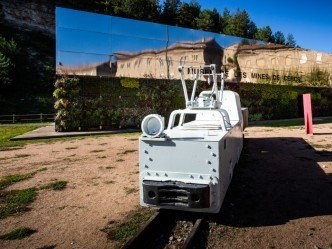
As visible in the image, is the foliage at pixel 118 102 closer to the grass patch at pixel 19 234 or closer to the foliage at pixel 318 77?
the foliage at pixel 318 77

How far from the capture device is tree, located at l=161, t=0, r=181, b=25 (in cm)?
7088

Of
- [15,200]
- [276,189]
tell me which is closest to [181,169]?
[276,189]

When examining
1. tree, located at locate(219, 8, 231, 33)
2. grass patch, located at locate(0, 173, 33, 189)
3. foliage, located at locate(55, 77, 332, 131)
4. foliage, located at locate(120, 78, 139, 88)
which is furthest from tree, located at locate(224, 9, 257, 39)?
grass patch, located at locate(0, 173, 33, 189)

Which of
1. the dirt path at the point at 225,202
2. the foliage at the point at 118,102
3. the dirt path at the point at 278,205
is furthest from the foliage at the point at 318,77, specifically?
the dirt path at the point at 278,205

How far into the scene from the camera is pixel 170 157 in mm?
4648

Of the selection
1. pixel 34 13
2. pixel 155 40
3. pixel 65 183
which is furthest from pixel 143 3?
pixel 65 183

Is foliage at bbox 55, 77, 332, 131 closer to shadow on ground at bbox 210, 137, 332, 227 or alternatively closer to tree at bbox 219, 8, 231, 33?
shadow on ground at bbox 210, 137, 332, 227

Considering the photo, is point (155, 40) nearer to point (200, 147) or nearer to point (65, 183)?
point (65, 183)

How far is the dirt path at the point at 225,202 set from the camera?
4301 millimetres

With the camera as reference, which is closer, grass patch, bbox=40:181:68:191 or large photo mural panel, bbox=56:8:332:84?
grass patch, bbox=40:181:68:191

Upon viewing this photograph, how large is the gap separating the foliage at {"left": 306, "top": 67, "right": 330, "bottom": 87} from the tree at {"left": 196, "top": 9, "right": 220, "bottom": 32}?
43790 millimetres

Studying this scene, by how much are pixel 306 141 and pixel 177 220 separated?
9088mm

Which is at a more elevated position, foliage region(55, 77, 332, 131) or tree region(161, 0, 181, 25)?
tree region(161, 0, 181, 25)

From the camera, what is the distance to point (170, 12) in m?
71.2
